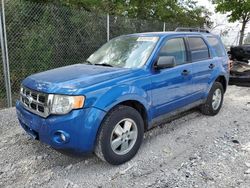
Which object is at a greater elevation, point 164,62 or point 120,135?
point 164,62

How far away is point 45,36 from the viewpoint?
6.77 metres

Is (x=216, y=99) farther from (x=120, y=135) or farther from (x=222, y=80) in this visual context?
(x=120, y=135)

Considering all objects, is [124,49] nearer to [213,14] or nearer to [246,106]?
[246,106]

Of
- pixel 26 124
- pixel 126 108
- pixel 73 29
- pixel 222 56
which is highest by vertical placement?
pixel 73 29

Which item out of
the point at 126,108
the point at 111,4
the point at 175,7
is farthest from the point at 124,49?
the point at 175,7

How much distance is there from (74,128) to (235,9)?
15.0 meters

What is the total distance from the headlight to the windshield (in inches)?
43.5

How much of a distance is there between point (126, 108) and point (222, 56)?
3.17 metres

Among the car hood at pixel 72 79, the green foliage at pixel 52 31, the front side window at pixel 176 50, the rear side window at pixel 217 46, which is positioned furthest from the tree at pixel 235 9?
the car hood at pixel 72 79

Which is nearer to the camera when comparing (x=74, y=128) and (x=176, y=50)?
(x=74, y=128)

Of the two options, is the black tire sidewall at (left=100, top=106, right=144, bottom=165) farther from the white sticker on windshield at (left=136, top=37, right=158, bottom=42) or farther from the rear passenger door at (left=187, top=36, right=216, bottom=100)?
the rear passenger door at (left=187, top=36, right=216, bottom=100)

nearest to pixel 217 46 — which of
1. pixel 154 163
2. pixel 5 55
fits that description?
pixel 154 163

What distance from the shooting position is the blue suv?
9.88 ft

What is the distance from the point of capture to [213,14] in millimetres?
16531
